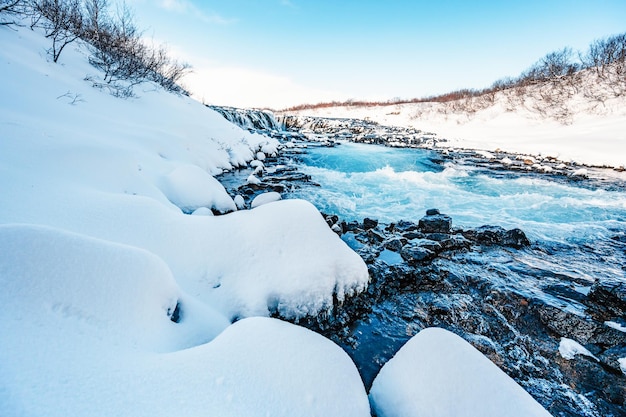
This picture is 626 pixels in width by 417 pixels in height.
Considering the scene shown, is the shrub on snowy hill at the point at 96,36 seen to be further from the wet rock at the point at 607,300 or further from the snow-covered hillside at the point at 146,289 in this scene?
the wet rock at the point at 607,300

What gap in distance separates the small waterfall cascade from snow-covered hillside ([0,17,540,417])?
1768 centimetres

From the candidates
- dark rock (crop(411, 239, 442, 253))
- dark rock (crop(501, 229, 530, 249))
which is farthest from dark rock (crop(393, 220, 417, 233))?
dark rock (crop(501, 229, 530, 249))

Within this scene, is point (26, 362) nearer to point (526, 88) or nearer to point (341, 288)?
point (341, 288)

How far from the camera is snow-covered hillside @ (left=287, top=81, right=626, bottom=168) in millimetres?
15453

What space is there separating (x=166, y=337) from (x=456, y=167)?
1396 centimetres

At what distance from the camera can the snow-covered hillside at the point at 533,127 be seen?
1545 centimetres

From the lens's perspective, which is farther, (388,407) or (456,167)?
(456,167)

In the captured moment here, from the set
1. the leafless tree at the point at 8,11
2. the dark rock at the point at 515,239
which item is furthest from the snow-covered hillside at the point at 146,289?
the dark rock at the point at 515,239

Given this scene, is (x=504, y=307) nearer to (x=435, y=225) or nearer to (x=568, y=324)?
(x=568, y=324)

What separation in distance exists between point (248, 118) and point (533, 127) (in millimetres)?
26782

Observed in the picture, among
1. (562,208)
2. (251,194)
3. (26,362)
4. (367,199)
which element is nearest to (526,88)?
(562,208)

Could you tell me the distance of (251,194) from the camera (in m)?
7.36

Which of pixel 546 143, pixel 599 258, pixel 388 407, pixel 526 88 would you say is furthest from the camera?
pixel 526 88

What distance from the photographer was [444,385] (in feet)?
4.89
